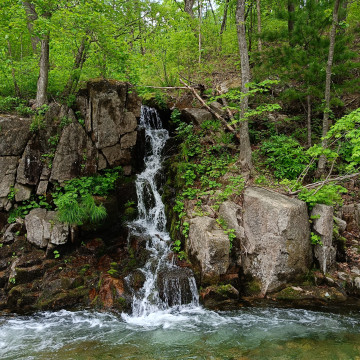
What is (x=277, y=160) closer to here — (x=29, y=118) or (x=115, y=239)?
(x=115, y=239)

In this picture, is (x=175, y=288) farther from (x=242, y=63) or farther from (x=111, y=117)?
(x=242, y=63)

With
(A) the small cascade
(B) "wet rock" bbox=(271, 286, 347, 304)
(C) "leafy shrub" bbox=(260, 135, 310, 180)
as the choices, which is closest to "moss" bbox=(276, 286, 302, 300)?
(B) "wet rock" bbox=(271, 286, 347, 304)

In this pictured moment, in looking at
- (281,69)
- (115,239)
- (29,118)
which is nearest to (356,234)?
(281,69)

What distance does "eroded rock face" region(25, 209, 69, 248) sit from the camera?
24.5 feet

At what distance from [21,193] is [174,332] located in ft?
19.7

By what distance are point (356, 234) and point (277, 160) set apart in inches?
124

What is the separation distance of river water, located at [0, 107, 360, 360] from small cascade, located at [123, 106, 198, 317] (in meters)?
0.02

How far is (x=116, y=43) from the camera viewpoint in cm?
885

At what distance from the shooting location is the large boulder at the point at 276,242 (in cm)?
656

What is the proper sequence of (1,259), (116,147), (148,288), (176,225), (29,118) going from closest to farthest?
(148,288), (1,259), (176,225), (29,118), (116,147)

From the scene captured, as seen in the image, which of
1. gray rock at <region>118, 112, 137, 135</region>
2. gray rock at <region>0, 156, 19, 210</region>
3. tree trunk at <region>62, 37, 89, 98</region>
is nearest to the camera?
gray rock at <region>0, 156, 19, 210</region>

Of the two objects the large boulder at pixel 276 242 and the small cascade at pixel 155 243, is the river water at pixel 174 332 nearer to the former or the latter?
the small cascade at pixel 155 243

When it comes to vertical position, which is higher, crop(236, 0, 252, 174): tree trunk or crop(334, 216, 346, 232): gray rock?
crop(236, 0, 252, 174): tree trunk

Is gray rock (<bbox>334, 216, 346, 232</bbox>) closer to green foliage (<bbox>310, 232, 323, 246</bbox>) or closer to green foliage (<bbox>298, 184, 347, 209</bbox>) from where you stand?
green foliage (<bbox>298, 184, 347, 209</bbox>)
